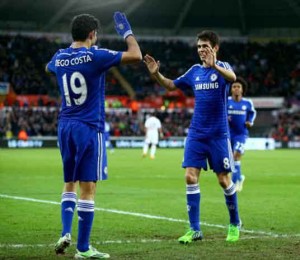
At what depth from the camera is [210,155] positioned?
8750mm

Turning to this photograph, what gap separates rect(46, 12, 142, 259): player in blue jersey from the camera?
23.4ft

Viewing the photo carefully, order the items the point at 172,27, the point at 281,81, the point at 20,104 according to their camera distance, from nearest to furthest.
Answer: the point at 20,104 < the point at 281,81 < the point at 172,27

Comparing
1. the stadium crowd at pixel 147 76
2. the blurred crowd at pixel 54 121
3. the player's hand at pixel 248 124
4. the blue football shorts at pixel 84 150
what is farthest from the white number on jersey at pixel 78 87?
the stadium crowd at pixel 147 76

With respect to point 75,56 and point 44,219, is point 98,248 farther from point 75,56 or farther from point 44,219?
point 44,219

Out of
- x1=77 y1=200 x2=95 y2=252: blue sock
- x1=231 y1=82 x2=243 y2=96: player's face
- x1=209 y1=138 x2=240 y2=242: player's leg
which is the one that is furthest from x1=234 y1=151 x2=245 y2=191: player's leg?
x1=77 y1=200 x2=95 y2=252: blue sock

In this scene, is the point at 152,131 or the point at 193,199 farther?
the point at 152,131

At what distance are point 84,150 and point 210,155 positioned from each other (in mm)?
2099

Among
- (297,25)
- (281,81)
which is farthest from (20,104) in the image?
(297,25)

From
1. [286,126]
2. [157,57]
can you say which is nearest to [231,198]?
[286,126]

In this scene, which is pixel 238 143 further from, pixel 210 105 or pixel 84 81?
pixel 84 81

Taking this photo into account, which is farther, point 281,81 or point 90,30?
point 281,81

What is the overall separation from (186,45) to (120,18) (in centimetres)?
4973

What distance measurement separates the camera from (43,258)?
23.3ft

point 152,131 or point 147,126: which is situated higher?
point 147,126
